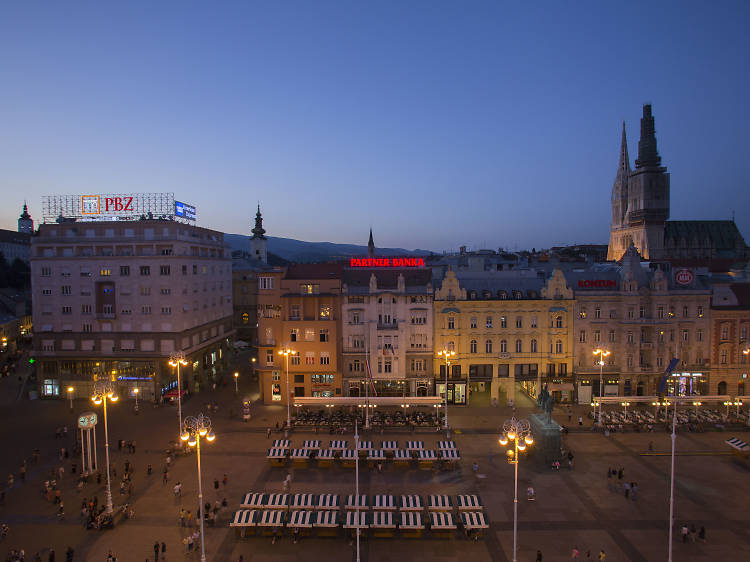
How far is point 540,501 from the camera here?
1622 inches

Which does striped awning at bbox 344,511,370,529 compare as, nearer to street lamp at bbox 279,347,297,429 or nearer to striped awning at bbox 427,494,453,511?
striped awning at bbox 427,494,453,511

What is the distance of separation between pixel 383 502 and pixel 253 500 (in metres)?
10.2

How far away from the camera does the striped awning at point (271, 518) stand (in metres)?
35.8

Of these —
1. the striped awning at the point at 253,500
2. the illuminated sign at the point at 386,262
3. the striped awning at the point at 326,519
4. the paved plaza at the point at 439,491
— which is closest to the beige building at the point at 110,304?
the paved plaza at the point at 439,491

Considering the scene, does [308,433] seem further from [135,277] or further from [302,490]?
[135,277]

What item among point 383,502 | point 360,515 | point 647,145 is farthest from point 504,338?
point 647,145

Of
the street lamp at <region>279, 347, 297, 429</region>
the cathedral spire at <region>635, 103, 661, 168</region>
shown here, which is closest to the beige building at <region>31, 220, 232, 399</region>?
the street lamp at <region>279, 347, 297, 429</region>

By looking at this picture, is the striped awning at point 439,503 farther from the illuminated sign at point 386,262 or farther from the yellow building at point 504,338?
the illuminated sign at point 386,262

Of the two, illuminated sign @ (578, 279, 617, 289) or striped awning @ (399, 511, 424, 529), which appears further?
illuminated sign @ (578, 279, 617, 289)

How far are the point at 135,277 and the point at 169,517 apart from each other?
4541 cm

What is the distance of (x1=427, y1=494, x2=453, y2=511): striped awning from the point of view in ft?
124

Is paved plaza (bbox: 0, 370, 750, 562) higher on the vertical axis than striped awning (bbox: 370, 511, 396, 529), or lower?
lower

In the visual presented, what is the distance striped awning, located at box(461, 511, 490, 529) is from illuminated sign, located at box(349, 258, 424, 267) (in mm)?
41699

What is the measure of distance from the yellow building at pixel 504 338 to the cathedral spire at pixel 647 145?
13688 centimetres
